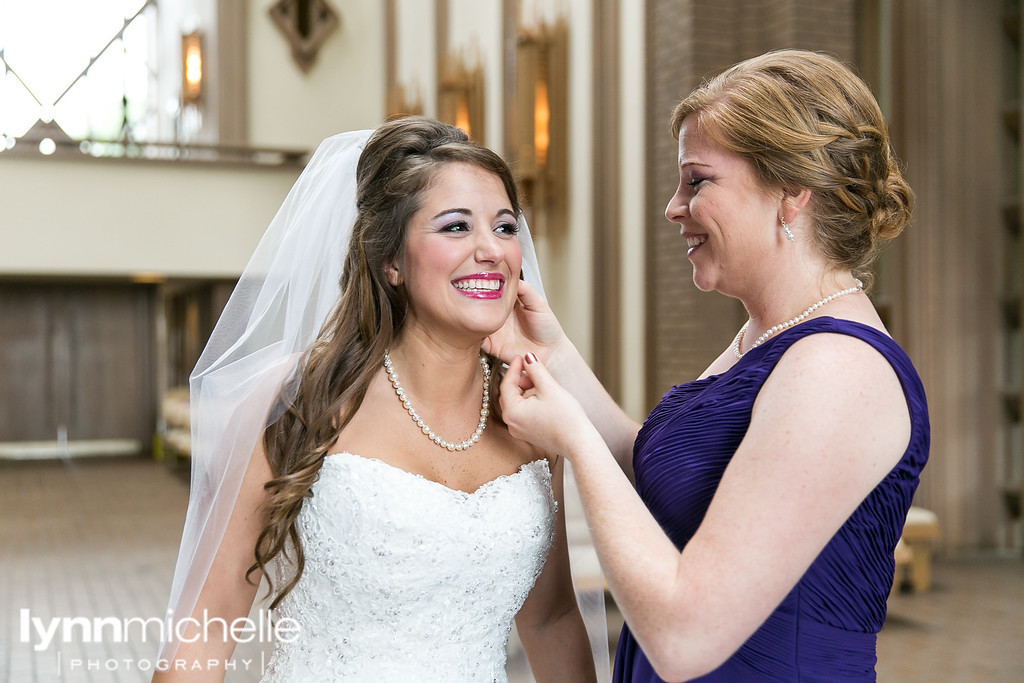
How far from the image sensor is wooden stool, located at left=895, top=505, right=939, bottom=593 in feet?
19.7

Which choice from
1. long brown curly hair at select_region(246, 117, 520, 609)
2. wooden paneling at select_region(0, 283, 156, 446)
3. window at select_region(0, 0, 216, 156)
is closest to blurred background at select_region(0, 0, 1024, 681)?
wooden paneling at select_region(0, 283, 156, 446)

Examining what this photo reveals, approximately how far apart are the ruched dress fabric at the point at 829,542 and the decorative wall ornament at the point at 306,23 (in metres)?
13.3

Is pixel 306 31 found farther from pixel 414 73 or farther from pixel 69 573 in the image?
pixel 69 573

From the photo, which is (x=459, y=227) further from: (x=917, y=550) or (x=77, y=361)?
(x=77, y=361)

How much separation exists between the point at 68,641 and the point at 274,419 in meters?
4.26

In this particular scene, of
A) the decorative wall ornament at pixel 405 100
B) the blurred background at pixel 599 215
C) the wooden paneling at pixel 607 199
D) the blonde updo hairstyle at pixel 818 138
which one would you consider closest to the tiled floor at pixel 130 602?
the blurred background at pixel 599 215

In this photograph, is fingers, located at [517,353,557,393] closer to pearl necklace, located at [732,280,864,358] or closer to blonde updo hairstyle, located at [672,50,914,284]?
pearl necklace, located at [732,280,864,358]

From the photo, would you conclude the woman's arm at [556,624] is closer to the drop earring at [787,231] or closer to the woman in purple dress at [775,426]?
the woman in purple dress at [775,426]

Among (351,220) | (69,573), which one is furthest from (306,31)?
(351,220)

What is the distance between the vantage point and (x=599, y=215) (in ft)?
25.0

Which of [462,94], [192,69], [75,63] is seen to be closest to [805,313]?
[462,94]

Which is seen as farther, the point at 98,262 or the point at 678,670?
the point at 98,262

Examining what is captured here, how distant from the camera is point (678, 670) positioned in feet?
4.41

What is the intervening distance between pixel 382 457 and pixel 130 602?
16.1ft
